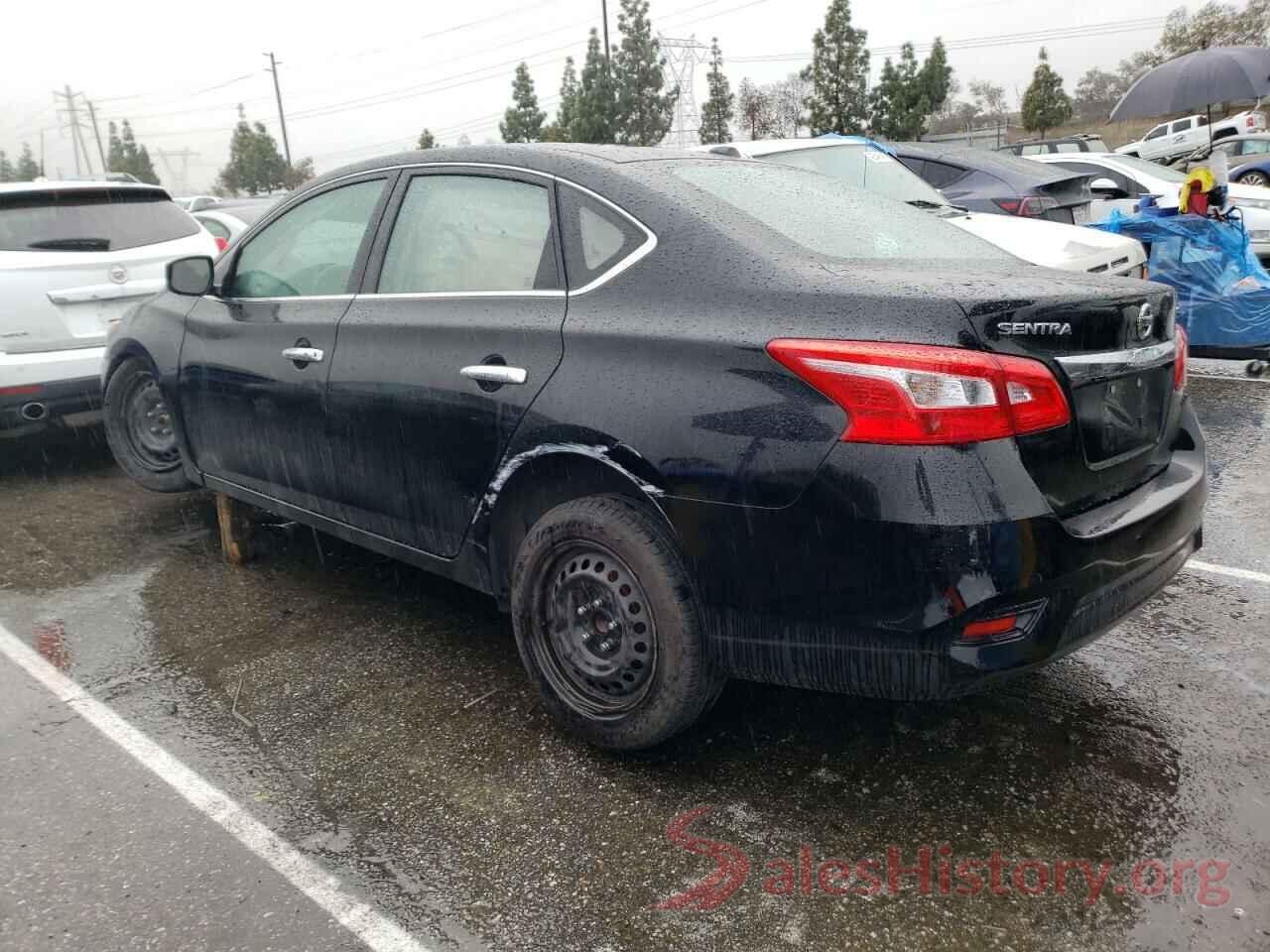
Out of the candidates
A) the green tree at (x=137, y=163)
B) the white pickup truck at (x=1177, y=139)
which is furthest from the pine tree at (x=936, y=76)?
the green tree at (x=137, y=163)

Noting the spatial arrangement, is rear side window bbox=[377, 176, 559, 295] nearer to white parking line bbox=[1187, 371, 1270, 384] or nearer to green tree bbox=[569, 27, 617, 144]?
white parking line bbox=[1187, 371, 1270, 384]

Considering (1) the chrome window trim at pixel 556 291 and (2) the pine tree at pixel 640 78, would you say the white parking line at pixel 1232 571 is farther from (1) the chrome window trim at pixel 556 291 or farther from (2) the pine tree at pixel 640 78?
(2) the pine tree at pixel 640 78

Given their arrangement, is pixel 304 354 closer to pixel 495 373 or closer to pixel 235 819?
pixel 495 373

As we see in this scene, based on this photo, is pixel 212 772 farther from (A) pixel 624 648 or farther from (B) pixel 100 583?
(B) pixel 100 583

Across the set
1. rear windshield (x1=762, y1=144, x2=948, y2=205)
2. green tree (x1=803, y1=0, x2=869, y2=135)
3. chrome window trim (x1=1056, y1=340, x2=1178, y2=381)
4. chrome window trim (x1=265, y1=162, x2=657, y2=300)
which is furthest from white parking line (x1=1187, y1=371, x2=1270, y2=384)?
green tree (x1=803, y1=0, x2=869, y2=135)

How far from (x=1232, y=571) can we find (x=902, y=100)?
3026 cm

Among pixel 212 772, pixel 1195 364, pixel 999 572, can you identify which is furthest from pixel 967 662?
pixel 1195 364

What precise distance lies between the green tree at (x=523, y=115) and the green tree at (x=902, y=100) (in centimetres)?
1521

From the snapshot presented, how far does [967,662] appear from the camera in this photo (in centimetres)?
219

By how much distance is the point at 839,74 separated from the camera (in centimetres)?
3172

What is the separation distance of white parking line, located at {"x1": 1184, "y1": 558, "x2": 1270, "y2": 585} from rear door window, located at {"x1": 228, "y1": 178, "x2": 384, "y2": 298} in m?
3.46

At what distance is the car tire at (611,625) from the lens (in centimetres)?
250

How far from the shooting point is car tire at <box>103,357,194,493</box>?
4.73 meters

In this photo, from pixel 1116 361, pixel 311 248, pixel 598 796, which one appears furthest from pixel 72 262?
pixel 1116 361
